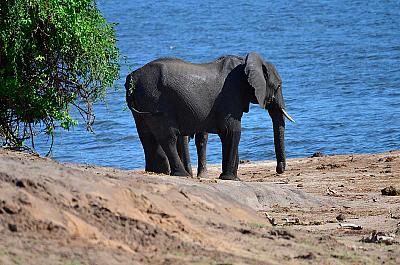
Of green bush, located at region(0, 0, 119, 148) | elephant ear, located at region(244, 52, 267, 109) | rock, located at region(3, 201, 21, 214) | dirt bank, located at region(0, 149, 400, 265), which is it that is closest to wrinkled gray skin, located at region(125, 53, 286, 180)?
elephant ear, located at region(244, 52, 267, 109)

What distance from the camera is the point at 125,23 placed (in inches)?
2520

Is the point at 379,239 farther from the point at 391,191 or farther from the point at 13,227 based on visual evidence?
the point at 391,191

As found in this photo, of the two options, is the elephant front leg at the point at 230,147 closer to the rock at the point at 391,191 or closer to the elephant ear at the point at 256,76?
the elephant ear at the point at 256,76

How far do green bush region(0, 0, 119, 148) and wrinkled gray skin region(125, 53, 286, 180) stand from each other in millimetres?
968

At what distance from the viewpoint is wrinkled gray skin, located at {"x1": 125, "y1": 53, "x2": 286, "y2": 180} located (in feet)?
56.7

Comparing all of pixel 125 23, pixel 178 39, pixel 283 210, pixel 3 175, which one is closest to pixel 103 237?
A: pixel 3 175

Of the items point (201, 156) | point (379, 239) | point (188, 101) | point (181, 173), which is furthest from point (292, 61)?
point (379, 239)

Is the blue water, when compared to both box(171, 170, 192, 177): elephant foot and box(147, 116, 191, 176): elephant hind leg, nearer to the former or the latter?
box(147, 116, 191, 176): elephant hind leg

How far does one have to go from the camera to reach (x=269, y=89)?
62.0 ft

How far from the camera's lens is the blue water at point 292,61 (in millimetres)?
26172

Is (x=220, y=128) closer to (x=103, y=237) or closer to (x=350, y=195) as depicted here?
(x=350, y=195)

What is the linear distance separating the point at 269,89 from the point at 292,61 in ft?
73.5

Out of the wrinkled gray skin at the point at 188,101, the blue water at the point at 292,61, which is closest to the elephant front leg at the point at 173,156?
the wrinkled gray skin at the point at 188,101

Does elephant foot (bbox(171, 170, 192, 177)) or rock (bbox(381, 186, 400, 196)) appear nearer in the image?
rock (bbox(381, 186, 400, 196))
